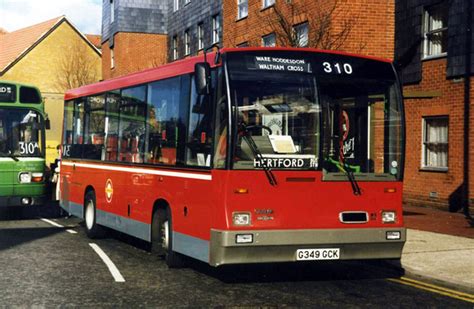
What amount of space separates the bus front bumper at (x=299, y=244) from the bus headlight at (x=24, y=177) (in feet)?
31.2

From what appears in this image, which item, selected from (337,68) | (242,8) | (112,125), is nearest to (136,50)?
(242,8)

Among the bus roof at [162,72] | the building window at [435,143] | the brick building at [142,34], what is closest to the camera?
the bus roof at [162,72]

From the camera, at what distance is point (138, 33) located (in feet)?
144

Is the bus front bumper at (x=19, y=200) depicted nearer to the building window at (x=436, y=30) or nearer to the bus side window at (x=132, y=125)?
the bus side window at (x=132, y=125)

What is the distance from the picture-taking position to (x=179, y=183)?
9.12 m

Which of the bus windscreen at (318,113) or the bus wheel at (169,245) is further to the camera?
the bus wheel at (169,245)

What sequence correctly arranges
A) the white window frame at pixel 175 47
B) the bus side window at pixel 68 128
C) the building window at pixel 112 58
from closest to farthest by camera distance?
1. the bus side window at pixel 68 128
2. the white window frame at pixel 175 47
3. the building window at pixel 112 58

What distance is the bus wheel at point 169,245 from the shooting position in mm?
9460

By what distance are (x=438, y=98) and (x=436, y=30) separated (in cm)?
209

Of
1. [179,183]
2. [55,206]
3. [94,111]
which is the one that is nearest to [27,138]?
[94,111]

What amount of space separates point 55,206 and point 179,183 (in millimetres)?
13283

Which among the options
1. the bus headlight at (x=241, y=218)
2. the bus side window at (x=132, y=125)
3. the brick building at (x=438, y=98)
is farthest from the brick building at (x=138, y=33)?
the bus headlight at (x=241, y=218)

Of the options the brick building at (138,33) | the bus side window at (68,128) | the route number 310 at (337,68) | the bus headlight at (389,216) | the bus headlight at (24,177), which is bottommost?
the bus headlight at (389,216)

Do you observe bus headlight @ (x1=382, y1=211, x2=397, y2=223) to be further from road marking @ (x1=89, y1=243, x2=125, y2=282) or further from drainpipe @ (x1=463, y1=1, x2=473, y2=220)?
drainpipe @ (x1=463, y1=1, x2=473, y2=220)
